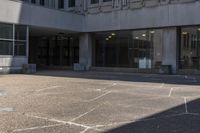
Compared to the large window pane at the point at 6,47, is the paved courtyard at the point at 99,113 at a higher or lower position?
lower

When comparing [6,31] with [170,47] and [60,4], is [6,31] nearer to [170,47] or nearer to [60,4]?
[60,4]

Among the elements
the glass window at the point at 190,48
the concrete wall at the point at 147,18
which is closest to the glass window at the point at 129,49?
the concrete wall at the point at 147,18

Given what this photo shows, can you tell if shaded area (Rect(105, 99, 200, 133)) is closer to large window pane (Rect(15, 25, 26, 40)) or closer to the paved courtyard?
the paved courtyard

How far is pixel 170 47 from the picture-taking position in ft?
110

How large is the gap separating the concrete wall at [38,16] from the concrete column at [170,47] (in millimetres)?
9902

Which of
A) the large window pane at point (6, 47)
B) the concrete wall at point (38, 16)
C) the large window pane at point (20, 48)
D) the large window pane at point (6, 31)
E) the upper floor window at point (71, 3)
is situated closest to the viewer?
the large window pane at point (6, 47)

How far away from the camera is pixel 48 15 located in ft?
116

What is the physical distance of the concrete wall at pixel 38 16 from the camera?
102ft

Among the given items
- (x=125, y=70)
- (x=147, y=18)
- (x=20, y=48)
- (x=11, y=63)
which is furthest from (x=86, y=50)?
(x=11, y=63)

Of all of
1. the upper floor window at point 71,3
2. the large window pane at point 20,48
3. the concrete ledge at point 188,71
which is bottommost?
the concrete ledge at point 188,71

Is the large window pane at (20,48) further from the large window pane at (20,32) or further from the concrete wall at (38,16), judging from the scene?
the concrete wall at (38,16)

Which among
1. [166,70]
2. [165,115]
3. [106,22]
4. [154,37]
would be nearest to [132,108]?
[165,115]

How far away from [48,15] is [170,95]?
74.6ft

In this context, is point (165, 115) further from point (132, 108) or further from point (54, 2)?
point (54, 2)
